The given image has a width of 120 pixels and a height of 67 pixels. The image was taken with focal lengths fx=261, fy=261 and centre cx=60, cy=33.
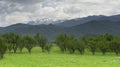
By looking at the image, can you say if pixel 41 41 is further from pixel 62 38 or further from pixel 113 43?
pixel 113 43

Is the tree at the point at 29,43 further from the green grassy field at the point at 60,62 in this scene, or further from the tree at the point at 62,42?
the green grassy field at the point at 60,62

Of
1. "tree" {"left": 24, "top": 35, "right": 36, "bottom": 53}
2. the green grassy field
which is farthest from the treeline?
the green grassy field

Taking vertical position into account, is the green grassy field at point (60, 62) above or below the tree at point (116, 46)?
below

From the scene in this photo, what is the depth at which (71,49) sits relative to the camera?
14862 centimetres

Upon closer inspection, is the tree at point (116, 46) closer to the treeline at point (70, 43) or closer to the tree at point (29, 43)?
the treeline at point (70, 43)

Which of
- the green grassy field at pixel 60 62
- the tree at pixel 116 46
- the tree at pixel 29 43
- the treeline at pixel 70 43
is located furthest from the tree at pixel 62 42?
the green grassy field at pixel 60 62

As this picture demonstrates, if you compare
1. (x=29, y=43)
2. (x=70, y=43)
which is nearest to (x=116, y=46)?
(x=70, y=43)

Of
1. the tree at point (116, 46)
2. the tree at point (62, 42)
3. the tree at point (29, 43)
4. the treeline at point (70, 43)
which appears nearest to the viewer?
the tree at point (116, 46)

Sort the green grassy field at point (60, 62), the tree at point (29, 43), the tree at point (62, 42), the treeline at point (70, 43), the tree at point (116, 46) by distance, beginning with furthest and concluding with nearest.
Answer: the tree at point (62, 42)
the tree at point (29, 43)
the treeline at point (70, 43)
the tree at point (116, 46)
the green grassy field at point (60, 62)

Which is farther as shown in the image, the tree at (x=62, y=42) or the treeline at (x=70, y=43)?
the tree at (x=62, y=42)

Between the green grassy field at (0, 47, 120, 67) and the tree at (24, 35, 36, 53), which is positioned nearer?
the green grassy field at (0, 47, 120, 67)

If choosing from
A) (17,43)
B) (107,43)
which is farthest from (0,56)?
(107,43)

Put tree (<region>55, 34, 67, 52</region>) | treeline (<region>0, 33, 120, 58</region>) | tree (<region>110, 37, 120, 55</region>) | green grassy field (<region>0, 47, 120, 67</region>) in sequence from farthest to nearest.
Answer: tree (<region>55, 34, 67, 52</region>) < treeline (<region>0, 33, 120, 58</region>) < tree (<region>110, 37, 120, 55</region>) < green grassy field (<region>0, 47, 120, 67</region>)

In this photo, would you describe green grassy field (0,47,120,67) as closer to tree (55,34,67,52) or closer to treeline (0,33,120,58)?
treeline (0,33,120,58)
